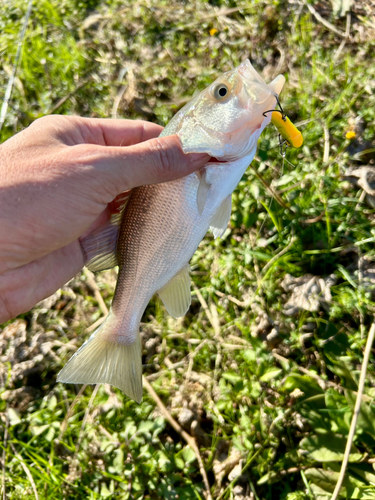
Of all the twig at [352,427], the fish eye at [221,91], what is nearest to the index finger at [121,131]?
the fish eye at [221,91]

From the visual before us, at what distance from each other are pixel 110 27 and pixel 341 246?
158 inches

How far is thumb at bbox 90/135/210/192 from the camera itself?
215cm

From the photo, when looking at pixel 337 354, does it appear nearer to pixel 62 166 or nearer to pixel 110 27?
pixel 62 166

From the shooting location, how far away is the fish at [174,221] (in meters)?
2.13

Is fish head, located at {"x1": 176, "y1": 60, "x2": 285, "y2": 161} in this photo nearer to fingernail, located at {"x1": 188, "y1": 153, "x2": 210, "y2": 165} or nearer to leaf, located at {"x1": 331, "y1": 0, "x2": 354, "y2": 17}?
fingernail, located at {"x1": 188, "y1": 153, "x2": 210, "y2": 165}

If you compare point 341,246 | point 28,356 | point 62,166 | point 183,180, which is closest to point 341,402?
point 341,246

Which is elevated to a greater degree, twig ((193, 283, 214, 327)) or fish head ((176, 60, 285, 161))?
fish head ((176, 60, 285, 161))

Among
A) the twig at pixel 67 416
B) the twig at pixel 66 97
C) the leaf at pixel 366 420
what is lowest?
the leaf at pixel 366 420

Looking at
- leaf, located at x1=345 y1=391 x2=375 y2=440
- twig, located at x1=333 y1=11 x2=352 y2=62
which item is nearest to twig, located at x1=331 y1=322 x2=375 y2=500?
leaf, located at x1=345 y1=391 x2=375 y2=440

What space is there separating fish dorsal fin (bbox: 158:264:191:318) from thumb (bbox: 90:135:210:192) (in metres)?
0.57

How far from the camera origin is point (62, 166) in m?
2.12

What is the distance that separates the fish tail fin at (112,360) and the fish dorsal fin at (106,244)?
30 centimetres

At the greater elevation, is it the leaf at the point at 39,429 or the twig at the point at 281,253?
the twig at the point at 281,253

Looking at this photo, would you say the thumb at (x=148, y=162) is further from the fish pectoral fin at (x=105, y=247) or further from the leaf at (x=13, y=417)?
the leaf at (x=13, y=417)
